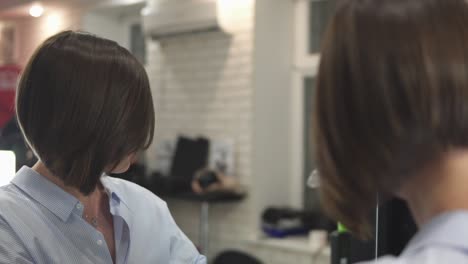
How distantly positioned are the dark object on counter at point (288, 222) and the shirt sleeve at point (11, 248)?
285cm

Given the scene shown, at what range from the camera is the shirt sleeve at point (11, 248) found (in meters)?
0.94

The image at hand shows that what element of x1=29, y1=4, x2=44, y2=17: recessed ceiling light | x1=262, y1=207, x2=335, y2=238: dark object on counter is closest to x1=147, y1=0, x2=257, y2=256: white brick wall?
x1=262, y1=207, x2=335, y2=238: dark object on counter

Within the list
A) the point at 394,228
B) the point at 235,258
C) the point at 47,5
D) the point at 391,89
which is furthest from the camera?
the point at 47,5

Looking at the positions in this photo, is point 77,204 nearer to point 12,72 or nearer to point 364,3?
point 364,3

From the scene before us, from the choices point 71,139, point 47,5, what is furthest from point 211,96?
point 71,139

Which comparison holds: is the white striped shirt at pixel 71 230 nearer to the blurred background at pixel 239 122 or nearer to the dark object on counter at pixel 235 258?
the dark object on counter at pixel 235 258

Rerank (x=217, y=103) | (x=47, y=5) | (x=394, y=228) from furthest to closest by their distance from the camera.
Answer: (x=47, y=5), (x=217, y=103), (x=394, y=228)

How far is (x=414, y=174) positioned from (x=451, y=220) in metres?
0.06

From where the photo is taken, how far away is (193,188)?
3.76m

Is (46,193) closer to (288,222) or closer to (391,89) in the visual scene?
(391,89)

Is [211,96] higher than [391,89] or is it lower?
lower

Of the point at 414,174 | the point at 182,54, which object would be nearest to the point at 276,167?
the point at 182,54

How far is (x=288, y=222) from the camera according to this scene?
3.72 m

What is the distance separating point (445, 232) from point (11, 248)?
0.72 metres
